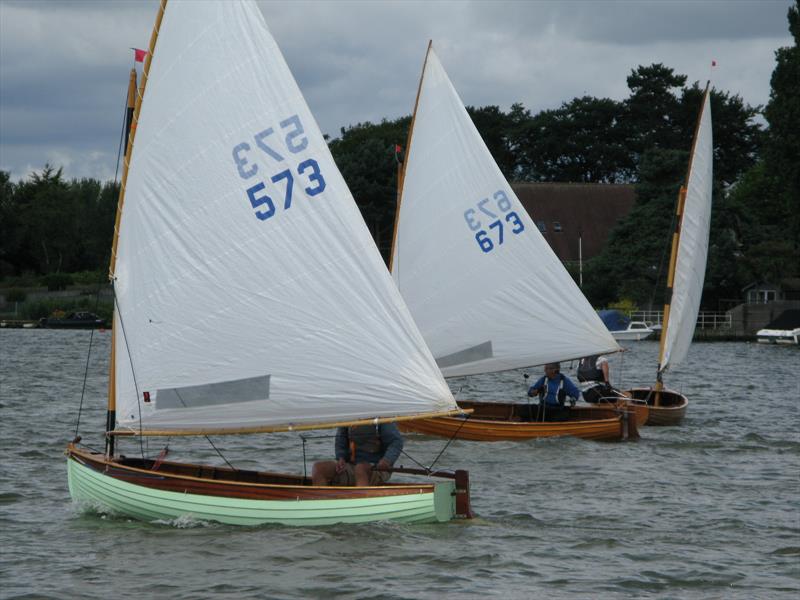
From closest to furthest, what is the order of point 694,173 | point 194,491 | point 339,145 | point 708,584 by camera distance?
point 708,584 < point 194,491 < point 694,173 < point 339,145

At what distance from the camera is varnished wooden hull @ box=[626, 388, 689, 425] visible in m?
27.3

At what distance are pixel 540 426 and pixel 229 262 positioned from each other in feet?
32.2

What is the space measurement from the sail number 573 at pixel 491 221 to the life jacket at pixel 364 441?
404 inches

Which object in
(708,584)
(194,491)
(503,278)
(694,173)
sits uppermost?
(694,173)

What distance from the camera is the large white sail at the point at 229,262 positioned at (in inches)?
593

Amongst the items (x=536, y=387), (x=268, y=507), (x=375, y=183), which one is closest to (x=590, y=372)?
(x=536, y=387)

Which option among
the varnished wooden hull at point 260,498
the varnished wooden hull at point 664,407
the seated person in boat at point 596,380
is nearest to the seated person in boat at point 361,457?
the varnished wooden hull at point 260,498

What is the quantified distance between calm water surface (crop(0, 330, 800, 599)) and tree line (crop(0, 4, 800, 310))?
46955 mm

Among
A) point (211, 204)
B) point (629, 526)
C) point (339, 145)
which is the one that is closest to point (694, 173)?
point (629, 526)

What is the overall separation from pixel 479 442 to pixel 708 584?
34.4 ft

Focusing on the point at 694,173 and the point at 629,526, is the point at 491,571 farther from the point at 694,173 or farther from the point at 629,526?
the point at 694,173

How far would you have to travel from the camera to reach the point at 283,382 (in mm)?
15000

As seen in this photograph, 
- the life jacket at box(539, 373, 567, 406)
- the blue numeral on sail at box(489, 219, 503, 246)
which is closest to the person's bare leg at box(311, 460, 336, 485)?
the life jacket at box(539, 373, 567, 406)

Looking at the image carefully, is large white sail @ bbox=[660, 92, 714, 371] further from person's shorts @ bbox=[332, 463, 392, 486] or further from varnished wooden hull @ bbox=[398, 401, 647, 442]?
person's shorts @ bbox=[332, 463, 392, 486]
